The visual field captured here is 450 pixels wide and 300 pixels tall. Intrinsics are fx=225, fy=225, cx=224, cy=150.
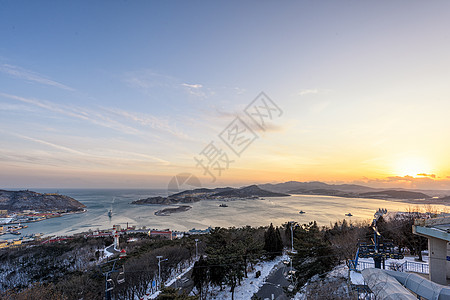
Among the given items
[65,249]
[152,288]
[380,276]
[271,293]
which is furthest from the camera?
[65,249]

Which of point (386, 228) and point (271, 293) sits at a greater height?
point (386, 228)

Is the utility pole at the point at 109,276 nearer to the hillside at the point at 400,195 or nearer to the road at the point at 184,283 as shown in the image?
the road at the point at 184,283

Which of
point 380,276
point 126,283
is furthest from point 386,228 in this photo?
point 126,283

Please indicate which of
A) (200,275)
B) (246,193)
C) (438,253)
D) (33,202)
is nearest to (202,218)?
(200,275)

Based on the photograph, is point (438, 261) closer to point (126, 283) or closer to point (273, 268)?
point (273, 268)

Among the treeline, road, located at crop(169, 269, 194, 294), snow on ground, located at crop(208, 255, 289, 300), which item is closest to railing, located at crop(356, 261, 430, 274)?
the treeline

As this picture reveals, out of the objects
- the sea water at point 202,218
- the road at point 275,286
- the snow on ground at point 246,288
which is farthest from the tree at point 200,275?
the sea water at point 202,218

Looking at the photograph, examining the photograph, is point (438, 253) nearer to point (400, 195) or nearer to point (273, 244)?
point (273, 244)
